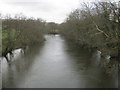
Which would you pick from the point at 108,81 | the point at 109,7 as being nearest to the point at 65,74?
the point at 108,81

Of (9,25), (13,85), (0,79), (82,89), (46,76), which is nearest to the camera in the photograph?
(82,89)

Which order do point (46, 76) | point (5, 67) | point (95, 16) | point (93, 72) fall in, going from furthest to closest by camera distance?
point (95, 16)
point (5, 67)
point (93, 72)
point (46, 76)

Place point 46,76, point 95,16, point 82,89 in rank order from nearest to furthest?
point 82,89, point 46,76, point 95,16

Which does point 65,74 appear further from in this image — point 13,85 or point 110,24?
point 110,24

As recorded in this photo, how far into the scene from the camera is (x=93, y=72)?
1136 cm

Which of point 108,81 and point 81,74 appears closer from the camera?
point 108,81

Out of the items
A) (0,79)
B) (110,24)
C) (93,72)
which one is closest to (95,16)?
(110,24)

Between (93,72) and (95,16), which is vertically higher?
(95,16)

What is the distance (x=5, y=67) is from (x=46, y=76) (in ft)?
14.8

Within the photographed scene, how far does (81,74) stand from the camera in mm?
10844

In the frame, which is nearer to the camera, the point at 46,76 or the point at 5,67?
the point at 46,76

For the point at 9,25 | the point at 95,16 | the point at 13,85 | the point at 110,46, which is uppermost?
the point at 95,16

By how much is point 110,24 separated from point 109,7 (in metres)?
1.36

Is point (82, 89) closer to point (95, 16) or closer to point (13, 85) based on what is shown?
point (13, 85)
